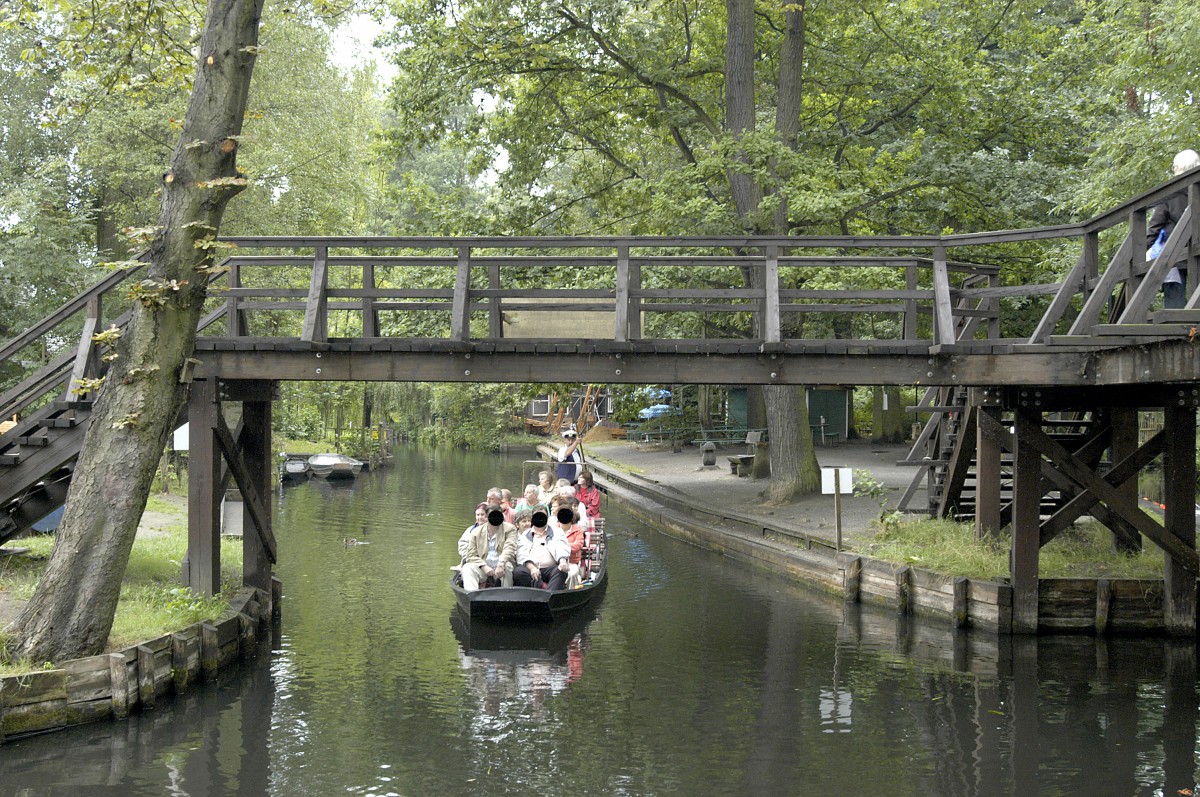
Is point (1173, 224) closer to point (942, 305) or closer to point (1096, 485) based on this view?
point (942, 305)

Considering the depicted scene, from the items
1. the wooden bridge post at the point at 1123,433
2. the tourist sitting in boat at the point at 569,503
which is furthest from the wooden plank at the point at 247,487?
Result: the wooden bridge post at the point at 1123,433

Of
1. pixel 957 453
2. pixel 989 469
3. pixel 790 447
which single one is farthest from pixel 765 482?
pixel 989 469

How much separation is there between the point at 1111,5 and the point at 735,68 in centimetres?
705

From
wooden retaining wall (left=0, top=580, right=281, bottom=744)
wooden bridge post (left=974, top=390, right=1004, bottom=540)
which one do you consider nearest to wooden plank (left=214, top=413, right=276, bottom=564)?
wooden retaining wall (left=0, top=580, right=281, bottom=744)

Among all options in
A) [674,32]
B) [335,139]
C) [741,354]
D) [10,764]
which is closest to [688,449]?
[335,139]

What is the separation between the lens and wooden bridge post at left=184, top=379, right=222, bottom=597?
1354 centimetres

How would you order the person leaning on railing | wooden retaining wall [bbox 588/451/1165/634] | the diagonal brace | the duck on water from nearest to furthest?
the person leaning on railing < the diagonal brace < wooden retaining wall [bbox 588/451/1165/634] < the duck on water

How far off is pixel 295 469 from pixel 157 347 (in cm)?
2753

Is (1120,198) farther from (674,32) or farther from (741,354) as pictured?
(674,32)

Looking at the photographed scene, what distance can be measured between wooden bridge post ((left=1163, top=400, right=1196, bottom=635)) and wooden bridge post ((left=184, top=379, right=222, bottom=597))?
1118cm

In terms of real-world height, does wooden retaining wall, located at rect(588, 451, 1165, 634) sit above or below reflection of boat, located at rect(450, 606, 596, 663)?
above

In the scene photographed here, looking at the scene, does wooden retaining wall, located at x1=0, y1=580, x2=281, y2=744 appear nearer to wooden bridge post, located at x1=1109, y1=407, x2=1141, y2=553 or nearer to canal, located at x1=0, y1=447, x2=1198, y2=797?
canal, located at x1=0, y1=447, x2=1198, y2=797

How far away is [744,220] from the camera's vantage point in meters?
21.5

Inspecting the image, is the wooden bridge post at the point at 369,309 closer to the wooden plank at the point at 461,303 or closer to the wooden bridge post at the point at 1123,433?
the wooden plank at the point at 461,303
